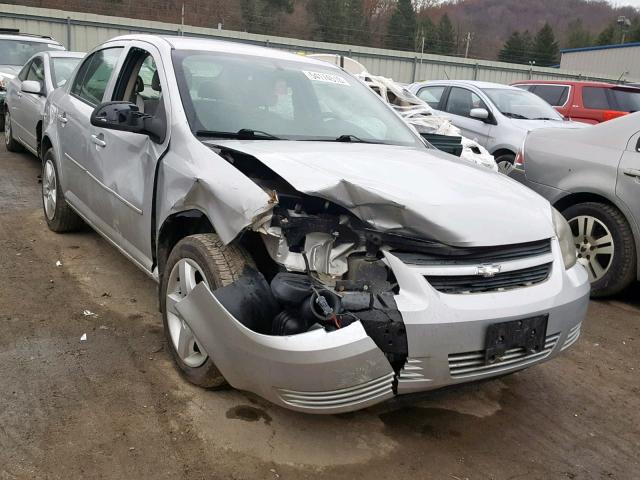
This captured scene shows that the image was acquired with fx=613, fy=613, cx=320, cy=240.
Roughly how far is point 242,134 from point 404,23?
153ft

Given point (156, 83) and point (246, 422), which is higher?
point (156, 83)

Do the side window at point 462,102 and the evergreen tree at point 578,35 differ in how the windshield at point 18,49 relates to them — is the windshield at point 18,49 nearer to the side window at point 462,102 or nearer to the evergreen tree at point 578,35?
the side window at point 462,102

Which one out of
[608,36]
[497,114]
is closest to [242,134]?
[497,114]

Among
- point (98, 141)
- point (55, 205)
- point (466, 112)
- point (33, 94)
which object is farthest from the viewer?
point (466, 112)

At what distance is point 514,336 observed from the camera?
2549 mm

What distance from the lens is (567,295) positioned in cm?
278

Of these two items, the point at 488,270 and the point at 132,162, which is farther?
the point at 132,162

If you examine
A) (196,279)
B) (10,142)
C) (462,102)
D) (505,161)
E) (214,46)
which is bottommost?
(10,142)

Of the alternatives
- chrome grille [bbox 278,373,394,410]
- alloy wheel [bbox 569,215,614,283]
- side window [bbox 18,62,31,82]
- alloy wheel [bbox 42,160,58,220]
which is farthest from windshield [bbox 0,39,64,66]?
chrome grille [bbox 278,373,394,410]

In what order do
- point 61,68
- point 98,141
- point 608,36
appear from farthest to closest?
point 608,36 < point 61,68 < point 98,141

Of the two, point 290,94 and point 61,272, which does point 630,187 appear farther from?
point 61,272

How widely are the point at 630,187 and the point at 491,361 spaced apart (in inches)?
110

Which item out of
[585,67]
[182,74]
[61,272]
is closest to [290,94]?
[182,74]

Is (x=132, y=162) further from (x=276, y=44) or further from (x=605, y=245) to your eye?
(x=276, y=44)
